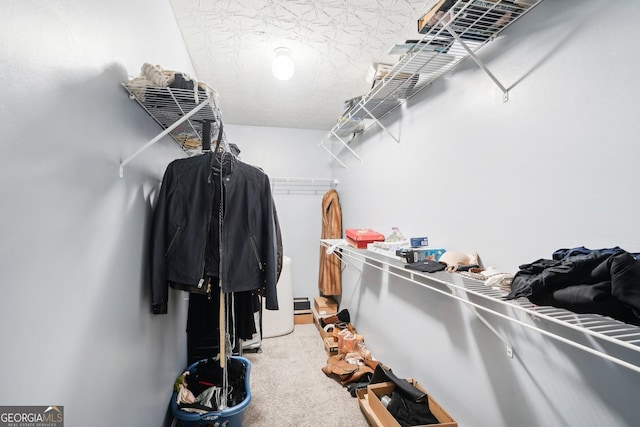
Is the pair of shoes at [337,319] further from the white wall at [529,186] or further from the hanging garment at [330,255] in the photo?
the white wall at [529,186]

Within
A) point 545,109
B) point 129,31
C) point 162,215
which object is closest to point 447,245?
point 545,109

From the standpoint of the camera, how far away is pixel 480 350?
1264 mm

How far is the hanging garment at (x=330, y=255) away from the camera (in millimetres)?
3295

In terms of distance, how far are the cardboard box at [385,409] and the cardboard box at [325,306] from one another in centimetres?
153

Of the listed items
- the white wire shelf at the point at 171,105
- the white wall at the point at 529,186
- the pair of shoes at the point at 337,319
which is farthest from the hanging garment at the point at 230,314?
the pair of shoes at the point at 337,319

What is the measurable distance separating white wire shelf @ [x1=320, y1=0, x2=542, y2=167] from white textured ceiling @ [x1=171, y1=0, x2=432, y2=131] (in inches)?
12.5

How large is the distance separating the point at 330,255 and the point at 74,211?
2.78m

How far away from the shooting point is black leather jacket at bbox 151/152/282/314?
126 cm

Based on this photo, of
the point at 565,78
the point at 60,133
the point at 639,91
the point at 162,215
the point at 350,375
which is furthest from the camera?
the point at 350,375

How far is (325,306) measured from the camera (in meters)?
3.25

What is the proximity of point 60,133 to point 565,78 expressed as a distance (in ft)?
5.09

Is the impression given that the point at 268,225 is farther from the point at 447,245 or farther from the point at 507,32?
the point at 507,32

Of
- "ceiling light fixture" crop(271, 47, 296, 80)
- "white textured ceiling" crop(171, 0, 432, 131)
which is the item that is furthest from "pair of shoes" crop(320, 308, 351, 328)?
"ceiling light fixture" crop(271, 47, 296, 80)

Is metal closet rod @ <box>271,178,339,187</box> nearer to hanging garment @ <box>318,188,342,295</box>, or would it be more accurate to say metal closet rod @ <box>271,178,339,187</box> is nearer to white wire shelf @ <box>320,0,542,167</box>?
hanging garment @ <box>318,188,342,295</box>
